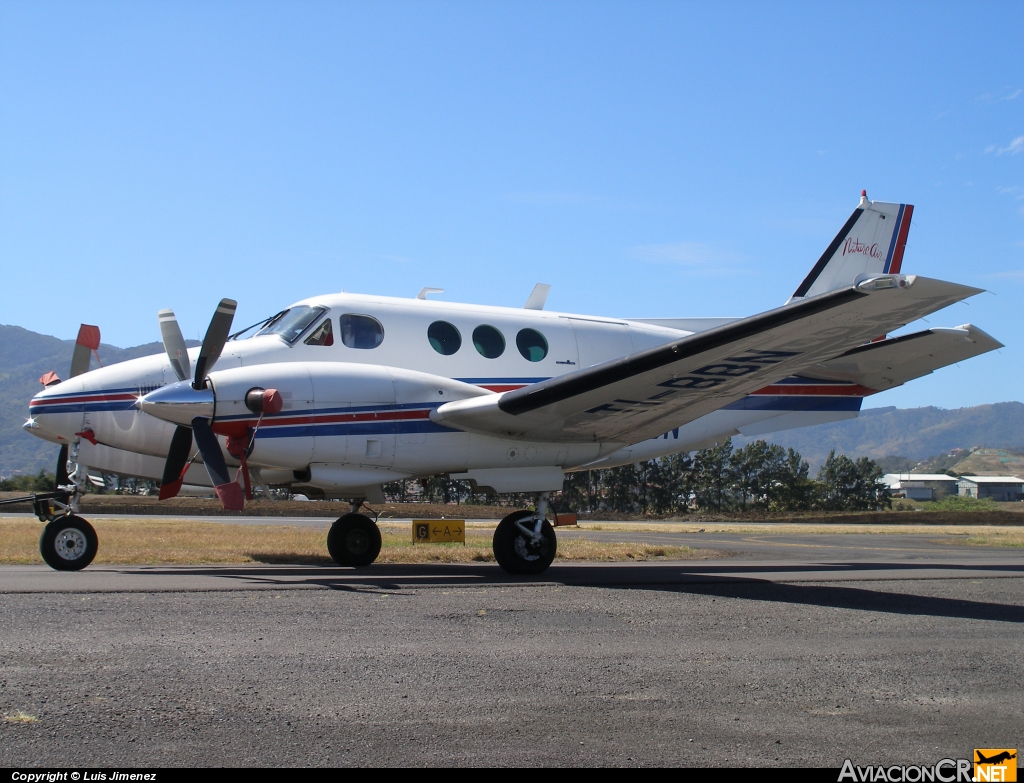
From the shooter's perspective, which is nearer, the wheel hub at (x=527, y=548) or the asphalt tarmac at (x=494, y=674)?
the asphalt tarmac at (x=494, y=674)

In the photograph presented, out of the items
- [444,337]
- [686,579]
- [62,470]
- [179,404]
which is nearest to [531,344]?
[444,337]

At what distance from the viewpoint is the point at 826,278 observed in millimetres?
16438

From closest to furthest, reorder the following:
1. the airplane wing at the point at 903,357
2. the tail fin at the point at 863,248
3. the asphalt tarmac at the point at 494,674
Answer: the asphalt tarmac at the point at 494,674
the airplane wing at the point at 903,357
the tail fin at the point at 863,248

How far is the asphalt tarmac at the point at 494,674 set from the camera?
4359mm

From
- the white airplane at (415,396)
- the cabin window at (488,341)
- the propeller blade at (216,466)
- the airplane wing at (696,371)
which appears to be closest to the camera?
the airplane wing at (696,371)

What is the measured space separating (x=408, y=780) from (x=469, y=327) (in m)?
10.5

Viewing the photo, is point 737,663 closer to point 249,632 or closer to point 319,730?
point 319,730

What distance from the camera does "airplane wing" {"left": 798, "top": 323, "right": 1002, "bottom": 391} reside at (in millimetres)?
12719

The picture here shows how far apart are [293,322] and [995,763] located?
35.7ft

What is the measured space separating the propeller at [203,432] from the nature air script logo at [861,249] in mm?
11097

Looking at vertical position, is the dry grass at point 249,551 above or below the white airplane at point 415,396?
below

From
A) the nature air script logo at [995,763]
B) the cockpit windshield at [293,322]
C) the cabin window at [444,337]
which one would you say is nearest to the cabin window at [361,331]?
the cockpit windshield at [293,322]

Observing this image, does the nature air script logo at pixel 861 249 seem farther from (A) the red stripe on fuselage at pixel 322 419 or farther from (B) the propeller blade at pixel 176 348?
(B) the propeller blade at pixel 176 348

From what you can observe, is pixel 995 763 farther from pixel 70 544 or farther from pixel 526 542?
pixel 70 544
